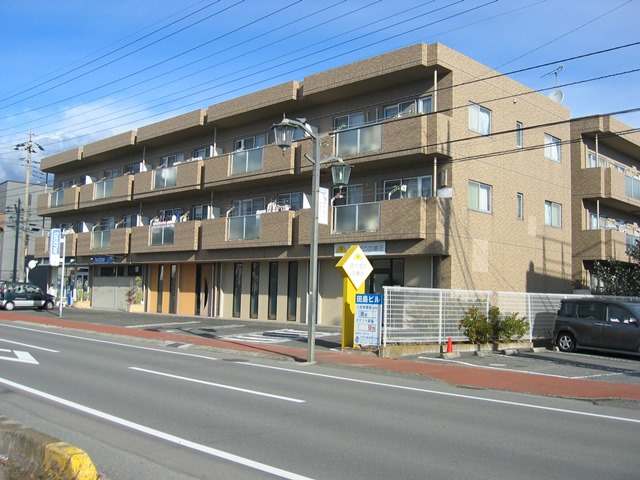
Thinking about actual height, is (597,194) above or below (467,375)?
above

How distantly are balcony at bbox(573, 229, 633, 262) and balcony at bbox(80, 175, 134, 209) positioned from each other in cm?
2454

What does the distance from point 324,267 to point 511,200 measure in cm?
817

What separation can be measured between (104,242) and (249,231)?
46.4 ft

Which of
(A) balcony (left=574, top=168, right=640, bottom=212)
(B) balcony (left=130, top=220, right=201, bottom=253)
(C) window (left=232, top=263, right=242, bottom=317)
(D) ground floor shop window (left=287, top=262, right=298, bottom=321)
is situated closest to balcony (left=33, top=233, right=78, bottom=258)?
(B) balcony (left=130, top=220, right=201, bottom=253)

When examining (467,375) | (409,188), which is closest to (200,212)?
(409,188)

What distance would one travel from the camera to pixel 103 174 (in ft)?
136

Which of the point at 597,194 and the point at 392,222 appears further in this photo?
the point at 597,194

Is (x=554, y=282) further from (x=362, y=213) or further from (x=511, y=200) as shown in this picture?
(x=362, y=213)

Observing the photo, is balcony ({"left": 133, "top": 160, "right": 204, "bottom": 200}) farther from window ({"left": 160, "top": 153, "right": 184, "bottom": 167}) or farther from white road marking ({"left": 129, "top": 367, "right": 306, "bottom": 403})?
white road marking ({"left": 129, "top": 367, "right": 306, "bottom": 403})

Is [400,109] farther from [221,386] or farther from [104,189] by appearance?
[104,189]

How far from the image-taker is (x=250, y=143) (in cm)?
3047

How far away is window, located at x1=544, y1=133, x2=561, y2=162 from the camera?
27.3 meters

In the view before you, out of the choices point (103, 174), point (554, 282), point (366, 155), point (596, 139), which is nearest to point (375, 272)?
point (366, 155)

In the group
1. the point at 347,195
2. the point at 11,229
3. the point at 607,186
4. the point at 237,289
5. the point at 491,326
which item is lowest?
the point at 491,326
